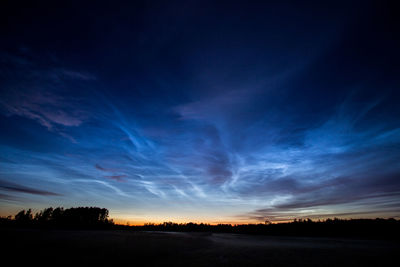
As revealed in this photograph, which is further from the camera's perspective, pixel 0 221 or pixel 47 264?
pixel 0 221

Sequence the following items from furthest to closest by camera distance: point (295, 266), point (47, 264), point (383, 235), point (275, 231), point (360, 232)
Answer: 1. point (275, 231)
2. point (360, 232)
3. point (383, 235)
4. point (295, 266)
5. point (47, 264)

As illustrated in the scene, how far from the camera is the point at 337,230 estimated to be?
14762 cm

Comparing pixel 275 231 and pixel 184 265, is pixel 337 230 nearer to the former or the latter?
pixel 275 231

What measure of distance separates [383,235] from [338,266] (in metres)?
167

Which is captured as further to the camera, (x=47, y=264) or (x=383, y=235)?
(x=383, y=235)

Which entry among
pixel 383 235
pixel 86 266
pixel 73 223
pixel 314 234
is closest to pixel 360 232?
pixel 383 235

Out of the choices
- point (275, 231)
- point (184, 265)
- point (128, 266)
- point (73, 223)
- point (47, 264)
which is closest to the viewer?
point (47, 264)

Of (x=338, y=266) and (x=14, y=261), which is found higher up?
(x=14, y=261)

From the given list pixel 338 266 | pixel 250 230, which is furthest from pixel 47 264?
pixel 250 230

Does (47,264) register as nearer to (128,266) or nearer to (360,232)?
(128,266)

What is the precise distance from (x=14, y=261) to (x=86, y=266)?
7.41 m

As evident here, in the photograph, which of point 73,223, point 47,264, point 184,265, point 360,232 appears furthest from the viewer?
point 73,223

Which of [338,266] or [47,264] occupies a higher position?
[47,264]

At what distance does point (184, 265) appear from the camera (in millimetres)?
20062
